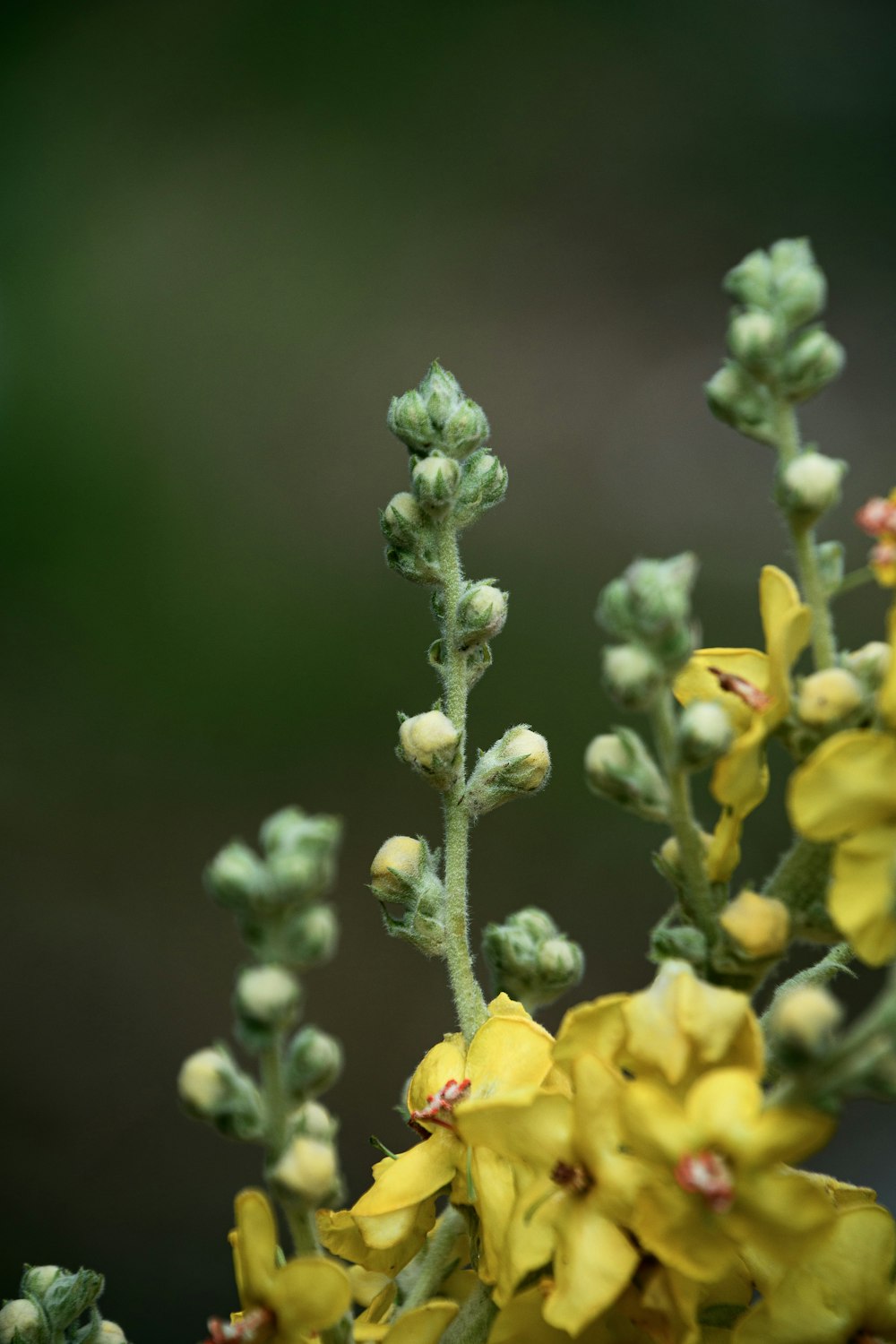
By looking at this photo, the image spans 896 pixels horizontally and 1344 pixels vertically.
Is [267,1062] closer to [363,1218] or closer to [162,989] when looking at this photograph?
[363,1218]

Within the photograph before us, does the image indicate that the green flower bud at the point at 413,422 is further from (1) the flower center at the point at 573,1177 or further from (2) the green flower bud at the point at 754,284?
(1) the flower center at the point at 573,1177

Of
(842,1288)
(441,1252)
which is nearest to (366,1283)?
(441,1252)

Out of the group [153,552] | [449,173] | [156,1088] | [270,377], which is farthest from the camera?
[449,173]

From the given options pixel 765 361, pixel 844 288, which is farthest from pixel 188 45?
pixel 765 361

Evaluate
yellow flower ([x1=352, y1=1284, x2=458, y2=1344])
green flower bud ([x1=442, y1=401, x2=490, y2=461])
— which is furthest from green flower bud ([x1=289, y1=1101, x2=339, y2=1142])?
green flower bud ([x1=442, y1=401, x2=490, y2=461])

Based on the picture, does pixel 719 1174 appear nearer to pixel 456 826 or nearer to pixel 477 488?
pixel 456 826

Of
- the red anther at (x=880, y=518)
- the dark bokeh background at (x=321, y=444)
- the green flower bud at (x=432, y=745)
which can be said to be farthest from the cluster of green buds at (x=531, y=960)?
the dark bokeh background at (x=321, y=444)
